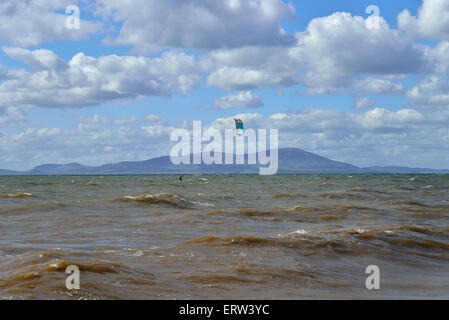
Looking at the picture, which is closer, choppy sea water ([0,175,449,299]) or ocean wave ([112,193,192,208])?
choppy sea water ([0,175,449,299])

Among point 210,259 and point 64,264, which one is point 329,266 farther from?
point 64,264

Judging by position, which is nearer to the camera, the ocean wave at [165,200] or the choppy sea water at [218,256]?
the choppy sea water at [218,256]

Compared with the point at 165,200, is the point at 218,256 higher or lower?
lower

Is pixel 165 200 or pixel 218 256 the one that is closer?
pixel 218 256

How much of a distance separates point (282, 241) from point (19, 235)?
31.3 feet

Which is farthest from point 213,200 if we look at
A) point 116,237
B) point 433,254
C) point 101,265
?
point 101,265

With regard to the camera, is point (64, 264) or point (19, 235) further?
point (19, 235)

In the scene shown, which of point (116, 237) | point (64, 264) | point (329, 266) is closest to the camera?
point (64, 264)

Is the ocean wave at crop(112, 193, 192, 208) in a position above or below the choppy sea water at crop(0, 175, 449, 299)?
above

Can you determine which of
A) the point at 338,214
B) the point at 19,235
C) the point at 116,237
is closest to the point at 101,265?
the point at 116,237
